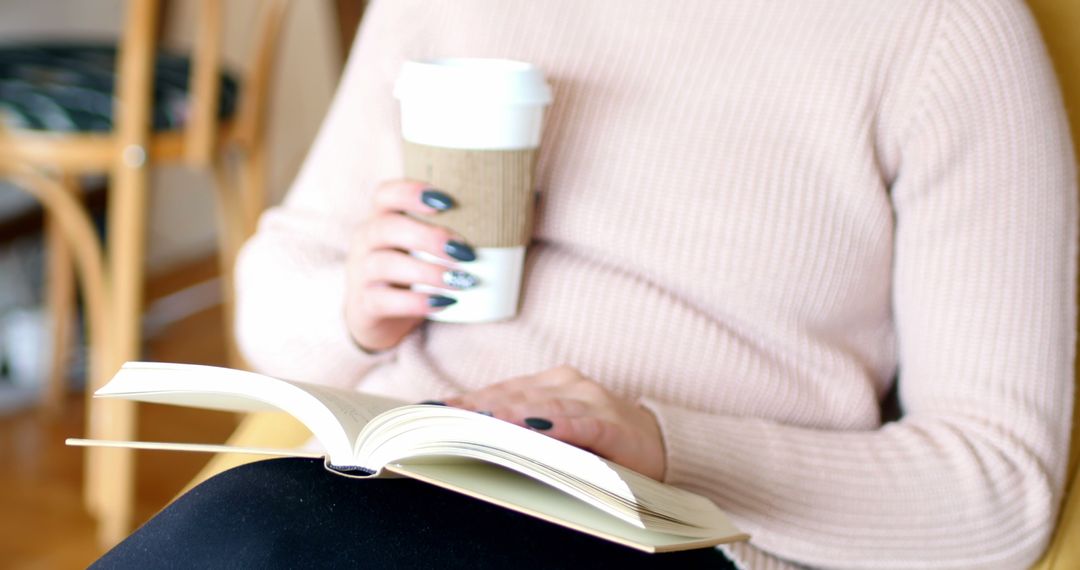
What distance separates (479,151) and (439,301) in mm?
113

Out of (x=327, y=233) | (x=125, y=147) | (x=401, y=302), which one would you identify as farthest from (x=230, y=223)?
(x=401, y=302)

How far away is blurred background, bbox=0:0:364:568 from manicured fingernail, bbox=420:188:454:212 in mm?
950

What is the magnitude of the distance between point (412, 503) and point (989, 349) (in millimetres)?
400

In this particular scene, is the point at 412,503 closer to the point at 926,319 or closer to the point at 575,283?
the point at 575,283

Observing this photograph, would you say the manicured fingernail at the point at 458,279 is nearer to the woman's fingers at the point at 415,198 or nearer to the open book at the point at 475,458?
the woman's fingers at the point at 415,198

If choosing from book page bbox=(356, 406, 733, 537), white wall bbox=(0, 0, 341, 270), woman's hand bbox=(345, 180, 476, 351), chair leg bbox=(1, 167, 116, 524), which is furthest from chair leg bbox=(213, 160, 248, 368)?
book page bbox=(356, 406, 733, 537)

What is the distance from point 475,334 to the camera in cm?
85

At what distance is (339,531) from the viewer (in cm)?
61

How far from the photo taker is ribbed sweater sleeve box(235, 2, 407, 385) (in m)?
0.89

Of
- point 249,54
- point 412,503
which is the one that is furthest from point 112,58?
point 412,503

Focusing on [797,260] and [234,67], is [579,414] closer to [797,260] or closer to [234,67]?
[797,260]

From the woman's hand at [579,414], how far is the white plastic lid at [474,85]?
0.17 metres

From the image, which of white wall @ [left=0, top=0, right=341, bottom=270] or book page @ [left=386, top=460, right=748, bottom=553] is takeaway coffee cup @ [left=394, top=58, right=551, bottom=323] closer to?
book page @ [left=386, top=460, right=748, bottom=553]

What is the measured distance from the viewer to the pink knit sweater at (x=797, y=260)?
751 mm
